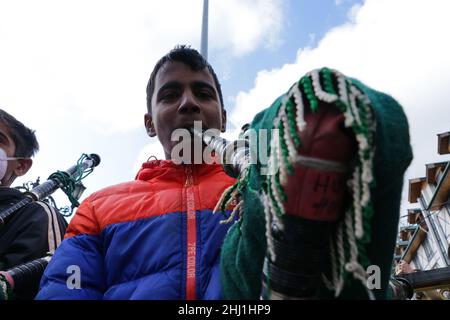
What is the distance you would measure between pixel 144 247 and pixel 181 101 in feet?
2.26

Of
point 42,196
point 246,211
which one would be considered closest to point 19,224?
point 42,196

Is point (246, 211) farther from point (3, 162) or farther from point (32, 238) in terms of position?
point (3, 162)

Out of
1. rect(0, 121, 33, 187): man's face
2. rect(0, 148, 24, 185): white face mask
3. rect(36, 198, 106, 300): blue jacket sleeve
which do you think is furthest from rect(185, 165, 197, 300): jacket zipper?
→ rect(0, 121, 33, 187): man's face

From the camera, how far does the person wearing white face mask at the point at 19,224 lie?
69.0 inches

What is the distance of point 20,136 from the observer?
Result: 8.89ft

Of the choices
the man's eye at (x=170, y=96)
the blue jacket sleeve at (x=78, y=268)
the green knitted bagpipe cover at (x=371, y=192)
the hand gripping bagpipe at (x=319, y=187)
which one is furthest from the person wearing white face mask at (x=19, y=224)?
the hand gripping bagpipe at (x=319, y=187)

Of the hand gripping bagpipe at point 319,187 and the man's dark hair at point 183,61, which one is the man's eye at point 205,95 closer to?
the man's dark hair at point 183,61

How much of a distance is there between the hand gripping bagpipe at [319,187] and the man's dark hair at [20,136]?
104 inches

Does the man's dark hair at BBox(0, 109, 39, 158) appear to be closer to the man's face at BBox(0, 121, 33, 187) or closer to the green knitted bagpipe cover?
the man's face at BBox(0, 121, 33, 187)

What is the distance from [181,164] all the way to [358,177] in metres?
1.06

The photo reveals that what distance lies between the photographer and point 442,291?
219 centimetres

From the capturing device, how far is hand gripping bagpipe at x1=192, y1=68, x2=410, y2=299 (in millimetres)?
506

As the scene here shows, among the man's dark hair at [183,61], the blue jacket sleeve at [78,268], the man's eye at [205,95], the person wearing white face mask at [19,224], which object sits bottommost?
the blue jacket sleeve at [78,268]
